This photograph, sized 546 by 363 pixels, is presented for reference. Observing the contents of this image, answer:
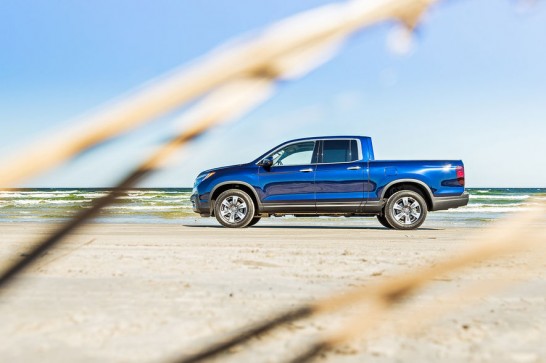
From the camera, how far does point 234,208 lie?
11805 mm

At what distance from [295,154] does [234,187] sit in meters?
1.35

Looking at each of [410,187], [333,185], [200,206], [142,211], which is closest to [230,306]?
[333,185]

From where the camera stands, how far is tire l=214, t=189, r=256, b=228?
11.7 m

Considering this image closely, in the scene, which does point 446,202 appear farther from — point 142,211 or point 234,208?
point 142,211

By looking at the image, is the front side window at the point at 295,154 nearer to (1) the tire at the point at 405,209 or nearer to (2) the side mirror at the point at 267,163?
(2) the side mirror at the point at 267,163

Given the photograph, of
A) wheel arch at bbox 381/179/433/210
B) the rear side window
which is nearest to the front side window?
the rear side window

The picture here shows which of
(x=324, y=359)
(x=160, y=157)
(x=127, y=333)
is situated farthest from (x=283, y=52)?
(x=127, y=333)

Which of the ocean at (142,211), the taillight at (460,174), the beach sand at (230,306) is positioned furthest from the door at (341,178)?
the beach sand at (230,306)

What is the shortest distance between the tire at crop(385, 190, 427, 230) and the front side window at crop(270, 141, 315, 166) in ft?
5.64

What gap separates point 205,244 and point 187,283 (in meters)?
3.01

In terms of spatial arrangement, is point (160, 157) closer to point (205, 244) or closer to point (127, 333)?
point (127, 333)

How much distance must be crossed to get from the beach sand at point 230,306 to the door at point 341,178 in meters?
4.31

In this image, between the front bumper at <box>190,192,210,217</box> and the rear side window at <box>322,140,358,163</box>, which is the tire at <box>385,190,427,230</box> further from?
the front bumper at <box>190,192,210,217</box>

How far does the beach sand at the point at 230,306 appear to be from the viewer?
2.72 meters
